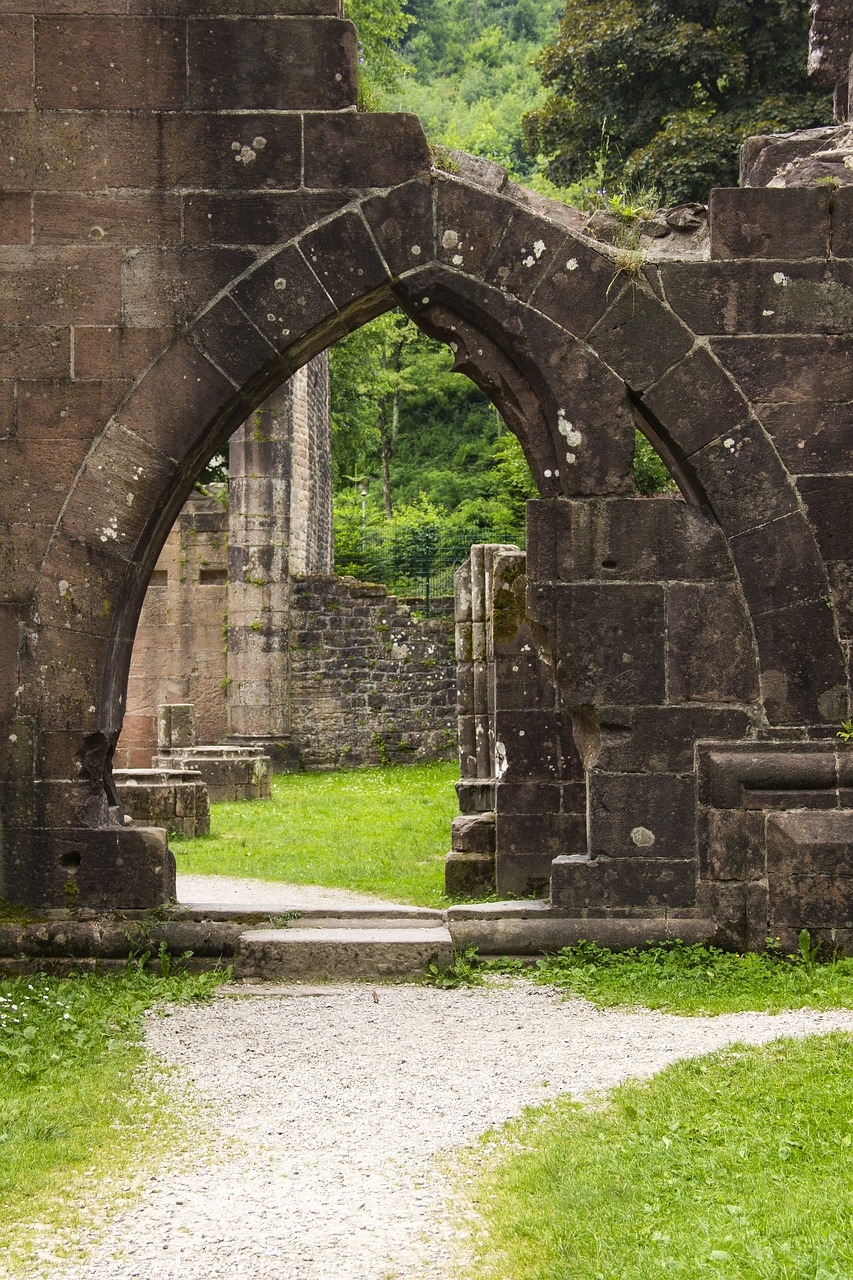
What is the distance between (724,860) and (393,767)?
48.8ft

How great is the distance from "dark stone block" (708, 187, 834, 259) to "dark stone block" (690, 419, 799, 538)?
0.85 meters

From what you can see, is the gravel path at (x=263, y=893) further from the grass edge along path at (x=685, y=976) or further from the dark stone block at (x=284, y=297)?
the dark stone block at (x=284, y=297)

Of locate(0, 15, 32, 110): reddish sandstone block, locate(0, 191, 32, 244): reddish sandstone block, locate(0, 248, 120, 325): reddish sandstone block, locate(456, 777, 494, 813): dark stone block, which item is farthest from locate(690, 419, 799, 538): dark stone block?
locate(456, 777, 494, 813): dark stone block

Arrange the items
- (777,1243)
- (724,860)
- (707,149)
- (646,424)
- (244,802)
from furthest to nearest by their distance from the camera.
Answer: (707,149), (244,802), (646,424), (724,860), (777,1243)

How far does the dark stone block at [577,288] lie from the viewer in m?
6.84

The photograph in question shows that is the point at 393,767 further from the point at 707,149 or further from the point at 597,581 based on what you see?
the point at 597,581

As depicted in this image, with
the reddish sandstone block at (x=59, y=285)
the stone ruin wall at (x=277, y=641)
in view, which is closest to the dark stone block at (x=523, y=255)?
the reddish sandstone block at (x=59, y=285)

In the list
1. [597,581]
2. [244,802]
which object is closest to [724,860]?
[597,581]

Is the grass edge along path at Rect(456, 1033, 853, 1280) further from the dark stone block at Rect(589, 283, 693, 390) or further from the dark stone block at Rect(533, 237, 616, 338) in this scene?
the dark stone block at Rect(533, 237, 616, 338)

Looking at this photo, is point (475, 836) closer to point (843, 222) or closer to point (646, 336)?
point (646, 336)

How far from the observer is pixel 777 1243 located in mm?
3420

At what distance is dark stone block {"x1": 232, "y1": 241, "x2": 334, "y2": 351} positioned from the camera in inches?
268

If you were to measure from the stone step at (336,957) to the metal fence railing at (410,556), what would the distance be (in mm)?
17872

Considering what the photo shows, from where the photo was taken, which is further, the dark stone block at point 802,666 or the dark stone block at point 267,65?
the dark stone block at point 267,65
